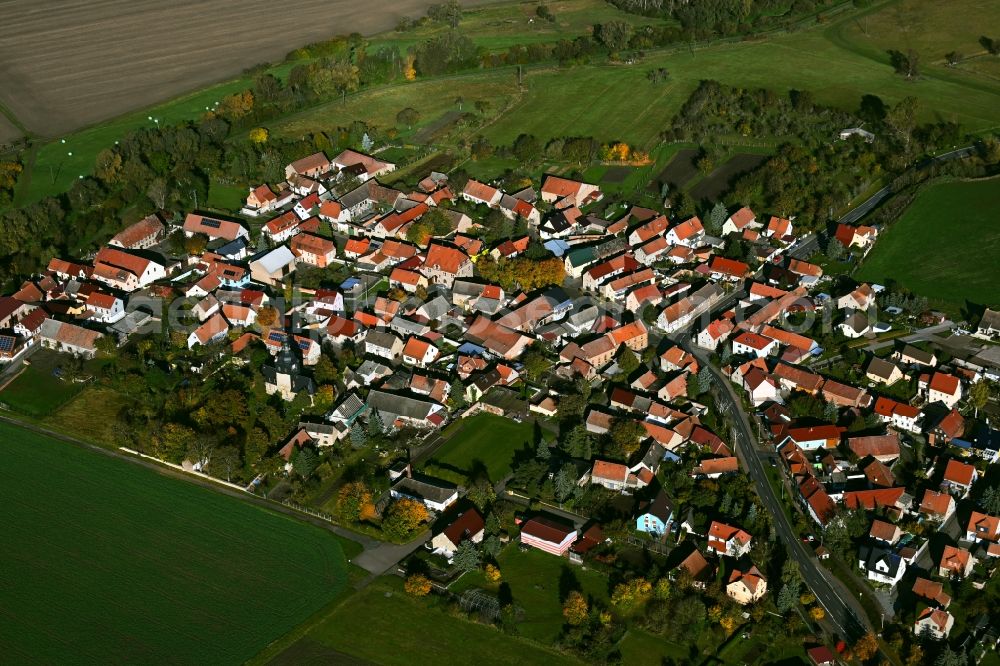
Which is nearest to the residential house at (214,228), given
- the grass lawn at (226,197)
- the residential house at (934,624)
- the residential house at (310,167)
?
the grass lawn at (226,197)

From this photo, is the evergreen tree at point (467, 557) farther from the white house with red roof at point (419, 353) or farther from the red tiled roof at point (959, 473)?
the red tiled roof at point (959, 473)

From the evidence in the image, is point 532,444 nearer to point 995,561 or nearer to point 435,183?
point 995,561

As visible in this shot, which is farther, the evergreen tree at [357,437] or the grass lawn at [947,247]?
the grass lawn at [947,247]

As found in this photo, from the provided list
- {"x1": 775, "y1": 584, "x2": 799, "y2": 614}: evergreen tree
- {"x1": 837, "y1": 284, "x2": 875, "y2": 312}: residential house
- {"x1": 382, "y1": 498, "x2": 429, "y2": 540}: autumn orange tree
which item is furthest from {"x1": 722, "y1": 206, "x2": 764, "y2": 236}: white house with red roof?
{"x1": 382, "y1": 498, "x2": 429, "y2": 540}: autumn orange tree

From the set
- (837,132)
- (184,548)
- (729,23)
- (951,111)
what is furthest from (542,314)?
(729,23)

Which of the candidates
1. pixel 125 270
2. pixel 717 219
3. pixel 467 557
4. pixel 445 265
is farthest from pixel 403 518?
pixel 717 219

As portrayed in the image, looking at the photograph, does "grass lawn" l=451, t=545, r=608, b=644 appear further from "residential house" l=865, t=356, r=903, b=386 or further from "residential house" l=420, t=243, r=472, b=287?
"residential house" l=420, t=243, r=472, b=287

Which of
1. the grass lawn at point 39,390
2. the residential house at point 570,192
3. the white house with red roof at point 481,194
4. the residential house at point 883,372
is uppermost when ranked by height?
the white house with red roof at point 481,194
